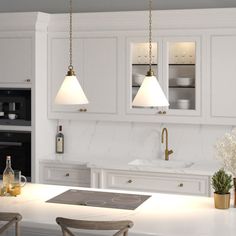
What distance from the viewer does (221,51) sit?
514cm

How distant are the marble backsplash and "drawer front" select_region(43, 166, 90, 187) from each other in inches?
7.3

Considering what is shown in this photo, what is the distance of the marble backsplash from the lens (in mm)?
5574

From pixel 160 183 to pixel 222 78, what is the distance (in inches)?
44.8

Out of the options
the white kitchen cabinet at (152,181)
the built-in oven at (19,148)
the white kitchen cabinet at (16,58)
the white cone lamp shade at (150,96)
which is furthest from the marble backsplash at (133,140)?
the white cone lamp shade at (150,96)

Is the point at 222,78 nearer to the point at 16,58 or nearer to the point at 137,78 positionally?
the point at 137,78

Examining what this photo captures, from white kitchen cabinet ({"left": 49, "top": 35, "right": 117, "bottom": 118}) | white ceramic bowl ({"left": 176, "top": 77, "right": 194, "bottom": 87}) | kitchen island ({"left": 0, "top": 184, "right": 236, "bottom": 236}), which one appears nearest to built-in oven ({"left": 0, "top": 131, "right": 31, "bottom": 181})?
white kitchen cabinet ({"left": 49, "top": 35, "right": 117, "bottom": 118})

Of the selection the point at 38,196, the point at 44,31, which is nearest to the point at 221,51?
the point at 44,31

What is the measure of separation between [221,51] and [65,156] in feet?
6.33

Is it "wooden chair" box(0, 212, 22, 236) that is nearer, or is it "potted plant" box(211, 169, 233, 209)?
"wooden chair" box(0, 212, 22, 236)

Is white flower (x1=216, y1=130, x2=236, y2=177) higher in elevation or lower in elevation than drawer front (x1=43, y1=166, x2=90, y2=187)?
higher

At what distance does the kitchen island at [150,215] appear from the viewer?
9.79 feet

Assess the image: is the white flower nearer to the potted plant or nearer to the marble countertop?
the potted plant

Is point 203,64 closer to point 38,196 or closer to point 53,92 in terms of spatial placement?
point 53,92

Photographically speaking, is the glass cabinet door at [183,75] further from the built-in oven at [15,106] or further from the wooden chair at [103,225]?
the wooden chair at [103,225]
